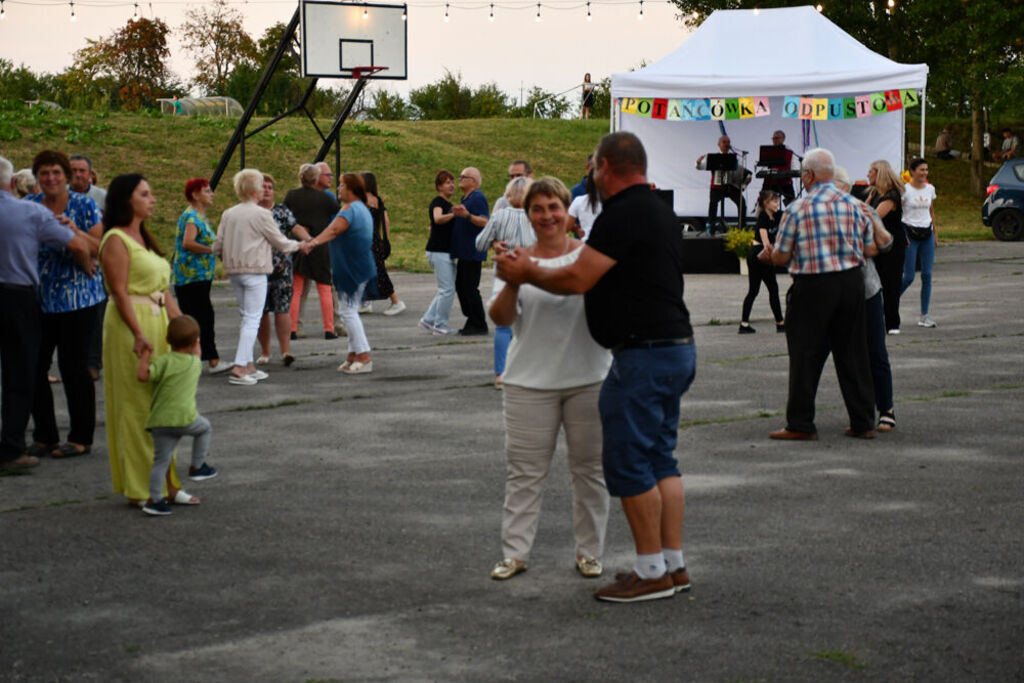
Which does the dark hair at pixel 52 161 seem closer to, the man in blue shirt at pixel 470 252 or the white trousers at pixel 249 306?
the white trousers at pixel 249 306

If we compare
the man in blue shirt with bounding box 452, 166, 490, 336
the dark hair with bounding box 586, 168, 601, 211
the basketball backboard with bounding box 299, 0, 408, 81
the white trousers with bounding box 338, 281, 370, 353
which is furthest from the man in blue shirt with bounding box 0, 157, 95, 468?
the basketball backboard with bounding box 299, 0, 408, 81

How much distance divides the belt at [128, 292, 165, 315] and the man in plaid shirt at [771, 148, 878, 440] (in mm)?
3939

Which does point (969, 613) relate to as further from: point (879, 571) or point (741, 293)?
point (741, 293)

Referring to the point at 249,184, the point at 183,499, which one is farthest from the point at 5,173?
the point at 249,184

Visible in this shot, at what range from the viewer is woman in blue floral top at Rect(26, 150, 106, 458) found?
8.52 metres

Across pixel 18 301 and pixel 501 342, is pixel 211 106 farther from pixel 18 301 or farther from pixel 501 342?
pixel 18 301

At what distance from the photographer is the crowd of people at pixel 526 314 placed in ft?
17.5

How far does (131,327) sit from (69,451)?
1.82 meters

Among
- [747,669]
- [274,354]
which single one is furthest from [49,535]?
[274,354]

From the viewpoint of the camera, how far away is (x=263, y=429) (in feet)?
31.6

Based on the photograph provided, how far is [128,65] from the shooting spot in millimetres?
63531

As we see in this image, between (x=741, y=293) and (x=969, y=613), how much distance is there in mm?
14410

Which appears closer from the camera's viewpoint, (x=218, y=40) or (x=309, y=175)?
(x=309, y=175)

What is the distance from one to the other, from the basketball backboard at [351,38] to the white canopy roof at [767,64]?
7891 mm
